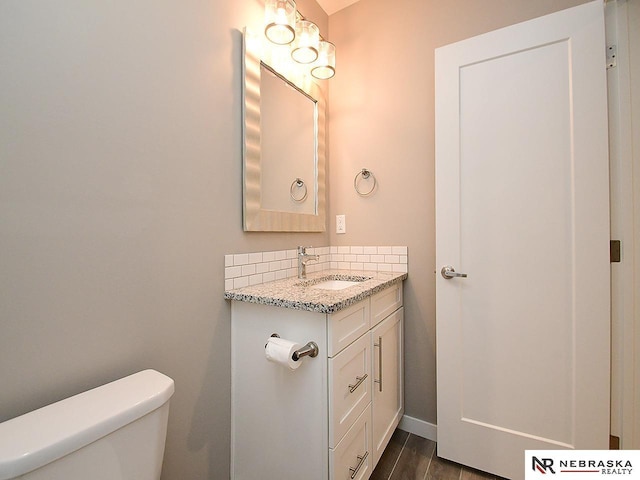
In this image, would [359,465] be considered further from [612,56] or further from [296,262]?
[612,56]

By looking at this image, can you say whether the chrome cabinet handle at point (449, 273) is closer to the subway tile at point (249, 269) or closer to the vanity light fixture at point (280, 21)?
the subway tile at point (249, 269)

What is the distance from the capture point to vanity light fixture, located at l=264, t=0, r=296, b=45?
1.35 metres

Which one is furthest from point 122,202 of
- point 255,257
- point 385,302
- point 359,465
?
point 359,465

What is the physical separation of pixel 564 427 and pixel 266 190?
70.4 inches

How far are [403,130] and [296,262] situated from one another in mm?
1052

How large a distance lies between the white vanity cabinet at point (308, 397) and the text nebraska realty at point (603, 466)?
0.79 metres

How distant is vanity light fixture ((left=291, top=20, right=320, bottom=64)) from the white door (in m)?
0.68

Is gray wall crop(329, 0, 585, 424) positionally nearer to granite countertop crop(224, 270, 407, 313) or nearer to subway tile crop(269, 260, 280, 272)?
granite countertop crop(224, 270, 407, 313)

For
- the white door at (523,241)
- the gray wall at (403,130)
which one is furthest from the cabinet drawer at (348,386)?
the gray wall at (403,130)

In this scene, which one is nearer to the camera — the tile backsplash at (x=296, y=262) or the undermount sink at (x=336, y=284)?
the tile backsplash at (x=296, y=262)

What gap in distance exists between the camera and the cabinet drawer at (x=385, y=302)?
4.48ft

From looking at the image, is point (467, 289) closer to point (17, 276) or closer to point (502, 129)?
point (502, 129)

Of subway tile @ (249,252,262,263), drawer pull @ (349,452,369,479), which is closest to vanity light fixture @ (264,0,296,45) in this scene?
subway tile @ (249,252,262,263)

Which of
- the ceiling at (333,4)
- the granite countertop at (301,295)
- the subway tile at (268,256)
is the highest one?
the ceiling at (333,4)
